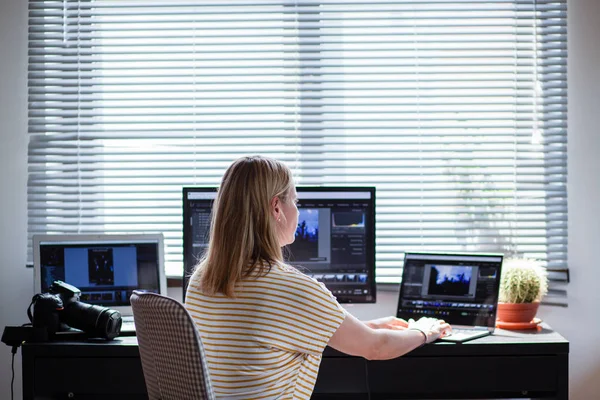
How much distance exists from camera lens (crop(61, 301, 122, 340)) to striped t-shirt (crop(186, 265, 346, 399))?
2.88ft

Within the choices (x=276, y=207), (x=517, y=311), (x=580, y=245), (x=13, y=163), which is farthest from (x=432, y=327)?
(x=13, y=163)

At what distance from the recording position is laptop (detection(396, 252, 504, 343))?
277 centimetres

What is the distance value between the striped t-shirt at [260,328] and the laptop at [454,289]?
1.11m

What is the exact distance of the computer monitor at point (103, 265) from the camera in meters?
2.88

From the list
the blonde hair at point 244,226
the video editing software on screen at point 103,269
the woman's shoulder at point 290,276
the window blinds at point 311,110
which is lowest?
the video editing software on screen at point 103,269

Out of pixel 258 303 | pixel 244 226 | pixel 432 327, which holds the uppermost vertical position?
pixel 244 226

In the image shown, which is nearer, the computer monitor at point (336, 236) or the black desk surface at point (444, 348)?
the black desk surface at point (444, 348)

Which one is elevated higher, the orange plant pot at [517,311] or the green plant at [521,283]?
the green plant at [521,283]

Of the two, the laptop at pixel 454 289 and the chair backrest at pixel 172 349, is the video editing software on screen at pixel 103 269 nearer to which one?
the laptop at pixel 454 289

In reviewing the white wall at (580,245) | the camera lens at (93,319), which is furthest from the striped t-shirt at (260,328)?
the white wall at (580,245)

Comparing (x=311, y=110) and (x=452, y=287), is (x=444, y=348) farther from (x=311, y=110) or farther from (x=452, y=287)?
(x=311, y=110)

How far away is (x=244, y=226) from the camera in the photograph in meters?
1.79

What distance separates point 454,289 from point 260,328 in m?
1.32

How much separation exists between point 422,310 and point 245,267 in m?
1.29
